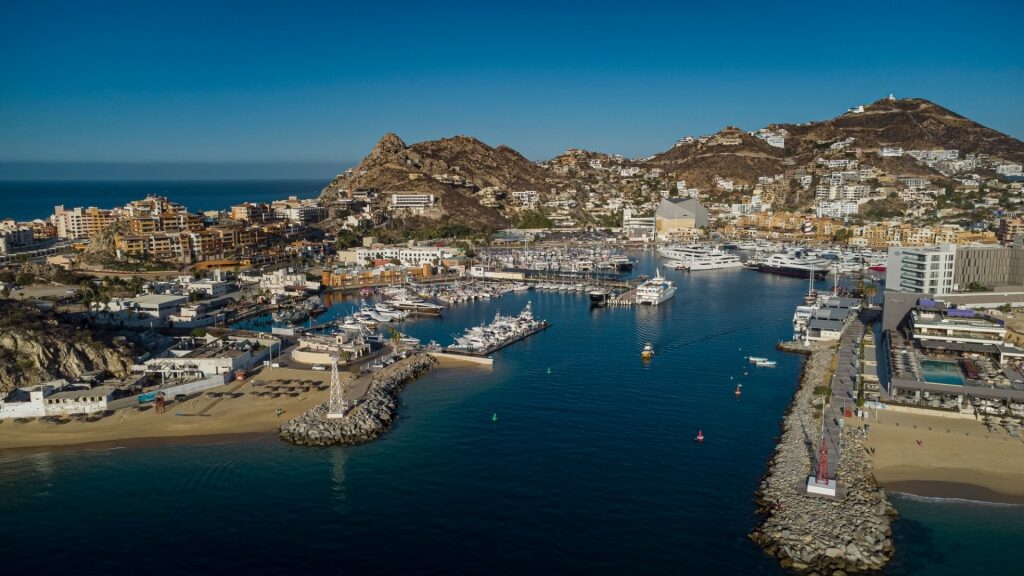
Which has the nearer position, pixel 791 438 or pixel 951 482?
pixel 951 482

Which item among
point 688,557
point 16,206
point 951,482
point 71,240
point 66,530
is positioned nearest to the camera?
point 688,557

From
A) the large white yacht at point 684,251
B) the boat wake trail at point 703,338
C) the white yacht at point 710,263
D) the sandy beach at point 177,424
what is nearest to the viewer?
the sandy beach at point 177,424

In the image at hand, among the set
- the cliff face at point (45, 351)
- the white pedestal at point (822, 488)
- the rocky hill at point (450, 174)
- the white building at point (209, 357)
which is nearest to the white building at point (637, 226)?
the rocky hill at point (450, 174)

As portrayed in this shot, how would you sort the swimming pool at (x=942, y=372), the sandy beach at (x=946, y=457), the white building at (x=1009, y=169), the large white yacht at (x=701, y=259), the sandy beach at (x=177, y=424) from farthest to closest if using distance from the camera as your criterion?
the white building at (x=1009, y=169)
the large white yacht at (x=701, y=259)
the swimming pool at (x=942, y=372)
the sandy beach at (x=177, y=424)
the sandy beach at (x=946, y=457)

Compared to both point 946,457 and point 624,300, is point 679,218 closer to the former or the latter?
point 624,300

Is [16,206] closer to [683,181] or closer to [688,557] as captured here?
[683,181]

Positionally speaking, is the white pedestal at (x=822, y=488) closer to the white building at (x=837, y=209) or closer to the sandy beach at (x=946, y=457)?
the sandy beach at (x=946, y=457)

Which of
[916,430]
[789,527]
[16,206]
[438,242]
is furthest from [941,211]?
[16,206]
